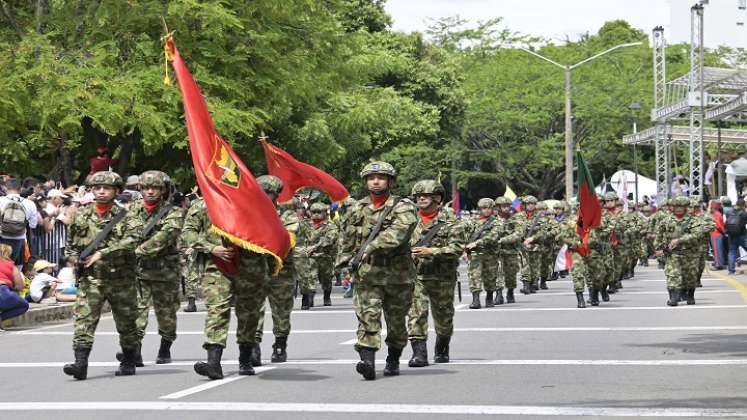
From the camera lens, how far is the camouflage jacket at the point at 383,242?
37.3 feet

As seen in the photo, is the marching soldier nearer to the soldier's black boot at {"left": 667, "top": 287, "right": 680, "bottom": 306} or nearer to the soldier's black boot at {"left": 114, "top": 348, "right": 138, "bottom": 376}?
the soldier's black boot at {"left": 114, "top": 348, "right": 138, "bottom": 376}

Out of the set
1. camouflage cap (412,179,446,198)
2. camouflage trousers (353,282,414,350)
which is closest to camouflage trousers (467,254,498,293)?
camouflage cap (412,179,446,198)

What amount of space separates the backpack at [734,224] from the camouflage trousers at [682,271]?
37.5 ft

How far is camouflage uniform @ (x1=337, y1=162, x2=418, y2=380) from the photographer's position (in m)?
11.3

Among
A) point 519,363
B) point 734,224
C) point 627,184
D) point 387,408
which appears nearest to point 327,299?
point 519,363

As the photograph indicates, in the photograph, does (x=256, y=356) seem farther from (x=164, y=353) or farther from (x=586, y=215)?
(x=586, y=215)

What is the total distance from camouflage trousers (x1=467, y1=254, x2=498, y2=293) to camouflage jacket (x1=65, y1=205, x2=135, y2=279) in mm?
9705

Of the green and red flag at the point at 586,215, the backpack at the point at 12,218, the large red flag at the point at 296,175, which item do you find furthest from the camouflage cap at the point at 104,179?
the green and red flag at the point at 586,215

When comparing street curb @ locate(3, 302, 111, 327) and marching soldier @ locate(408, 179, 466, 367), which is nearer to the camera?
marching soldier @ locate(408, 179, 466, 367)

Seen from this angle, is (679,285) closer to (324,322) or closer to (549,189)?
(324,322)

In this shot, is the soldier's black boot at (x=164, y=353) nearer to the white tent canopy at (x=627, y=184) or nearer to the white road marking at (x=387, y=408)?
the white road marking at (x=387, y=408)

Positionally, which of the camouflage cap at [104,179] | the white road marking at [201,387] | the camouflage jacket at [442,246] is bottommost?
the white road marking at [201,387]

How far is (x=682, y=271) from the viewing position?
2048cm

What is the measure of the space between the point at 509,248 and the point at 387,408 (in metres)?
13.3
